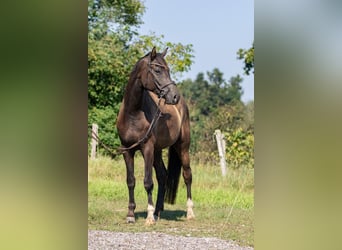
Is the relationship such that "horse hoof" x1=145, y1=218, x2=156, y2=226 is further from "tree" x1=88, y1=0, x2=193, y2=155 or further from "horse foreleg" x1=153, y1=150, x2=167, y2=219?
"tree" x1=88, y1=0, x2=193, y2=155

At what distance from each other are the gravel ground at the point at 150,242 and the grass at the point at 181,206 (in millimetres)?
135

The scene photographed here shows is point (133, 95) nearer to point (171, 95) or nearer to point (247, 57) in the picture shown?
point (171, 95)

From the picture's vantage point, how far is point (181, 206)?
5.23 metres

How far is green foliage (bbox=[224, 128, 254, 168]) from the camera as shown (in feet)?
18.7

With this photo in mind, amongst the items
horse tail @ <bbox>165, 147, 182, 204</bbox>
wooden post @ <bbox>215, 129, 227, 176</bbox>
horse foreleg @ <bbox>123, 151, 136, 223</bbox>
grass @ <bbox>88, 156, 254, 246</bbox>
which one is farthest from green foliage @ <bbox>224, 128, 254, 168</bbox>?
horse foreleg @ <bbox>123, 151, 136, 223</bbox>

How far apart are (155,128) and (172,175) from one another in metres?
0.58

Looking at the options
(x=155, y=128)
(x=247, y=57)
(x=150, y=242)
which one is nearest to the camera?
(x=150, y=242)

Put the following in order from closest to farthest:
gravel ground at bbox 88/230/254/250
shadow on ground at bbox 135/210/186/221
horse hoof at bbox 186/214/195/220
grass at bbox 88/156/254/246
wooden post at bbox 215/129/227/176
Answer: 1. gravel ground at bbox 88/230/254/250
2. grass at bbox 88/156/254/246
3. shadow on ground at bbox 135/210/186/221
4. horse hoof at bbox 186/214/195/220
5. wooden post at bbox 215/129/227/176

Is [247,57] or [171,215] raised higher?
[247,57]

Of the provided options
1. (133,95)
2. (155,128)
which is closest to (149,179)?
(155,128)

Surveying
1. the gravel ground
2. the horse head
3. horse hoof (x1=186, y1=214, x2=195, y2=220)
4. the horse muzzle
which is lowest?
the gravel ground

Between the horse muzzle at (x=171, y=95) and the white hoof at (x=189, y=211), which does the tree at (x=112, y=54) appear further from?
the white hoof at (x=189, y=211)
